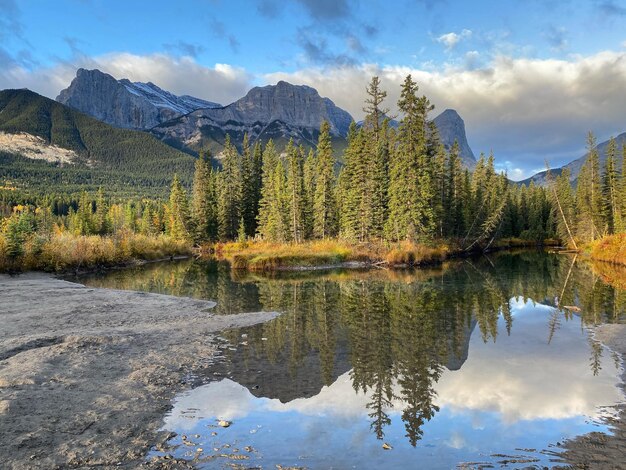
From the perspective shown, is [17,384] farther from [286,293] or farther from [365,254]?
[365,254]

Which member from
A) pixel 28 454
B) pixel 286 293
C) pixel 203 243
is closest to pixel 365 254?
pixel 286 293

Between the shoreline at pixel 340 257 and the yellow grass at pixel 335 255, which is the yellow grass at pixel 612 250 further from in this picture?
the yellow grass at pixel 335 255

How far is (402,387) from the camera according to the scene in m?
12.0

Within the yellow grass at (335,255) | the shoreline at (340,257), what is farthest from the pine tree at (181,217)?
the yellow grass at (335,255)

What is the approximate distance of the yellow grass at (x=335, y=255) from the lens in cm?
4847

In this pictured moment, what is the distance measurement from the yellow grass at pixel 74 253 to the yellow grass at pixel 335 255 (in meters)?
13.6

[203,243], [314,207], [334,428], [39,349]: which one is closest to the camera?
[334,428]

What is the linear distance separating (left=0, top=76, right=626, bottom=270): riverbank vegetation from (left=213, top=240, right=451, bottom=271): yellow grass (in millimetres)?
125

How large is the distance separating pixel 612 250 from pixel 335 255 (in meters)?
33.5

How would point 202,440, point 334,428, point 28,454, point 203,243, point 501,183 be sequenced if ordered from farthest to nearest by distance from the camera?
point 501,183 → point 203,243 → point 334,428 → point 202,440 → point 28,454

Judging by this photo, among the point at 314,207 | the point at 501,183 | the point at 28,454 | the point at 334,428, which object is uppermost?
the point at 501,183

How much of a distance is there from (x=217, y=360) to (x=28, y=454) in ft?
23.3

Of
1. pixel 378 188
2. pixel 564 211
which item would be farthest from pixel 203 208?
pixel 564 211

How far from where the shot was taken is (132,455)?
775 cm
